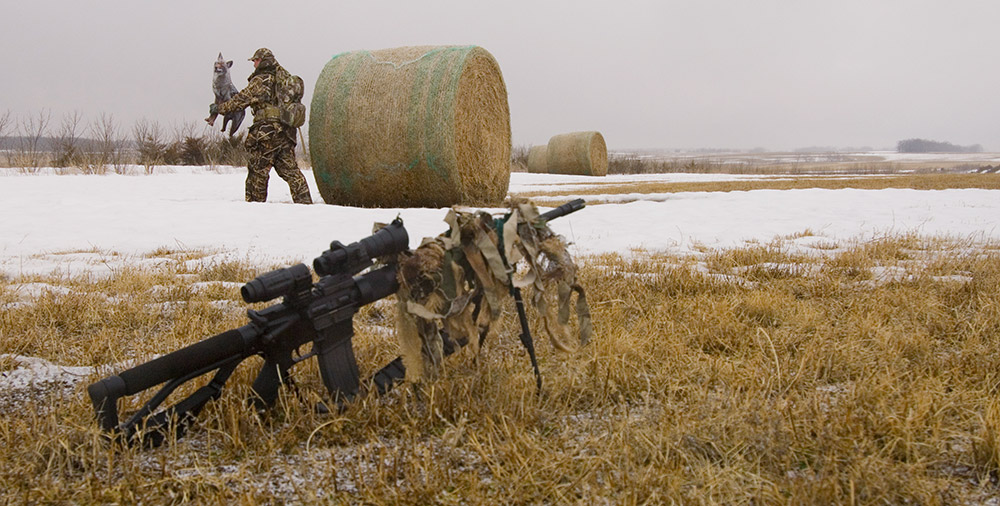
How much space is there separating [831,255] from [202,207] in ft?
21.7

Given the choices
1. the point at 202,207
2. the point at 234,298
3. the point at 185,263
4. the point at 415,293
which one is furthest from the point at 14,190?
the point at 415,293

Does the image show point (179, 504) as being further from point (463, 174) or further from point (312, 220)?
point (463, 174)

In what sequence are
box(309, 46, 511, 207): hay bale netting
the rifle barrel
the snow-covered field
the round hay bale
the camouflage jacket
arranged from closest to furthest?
1. the rifle barrel
2. the snow-covered field
3. box(309, 46, 511, 207): hay bale netting
4. the camouflage jacket
5. the round hay bale

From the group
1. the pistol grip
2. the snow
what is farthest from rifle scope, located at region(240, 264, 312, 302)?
the snow

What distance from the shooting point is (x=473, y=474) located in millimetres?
1614

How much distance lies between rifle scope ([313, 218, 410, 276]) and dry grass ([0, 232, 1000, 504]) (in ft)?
1.40

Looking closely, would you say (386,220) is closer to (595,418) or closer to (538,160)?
(595,418)

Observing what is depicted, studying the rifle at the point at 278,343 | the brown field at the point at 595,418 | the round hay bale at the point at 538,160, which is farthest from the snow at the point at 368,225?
the round hay bale at the point at 538,160

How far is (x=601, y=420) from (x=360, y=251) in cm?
87

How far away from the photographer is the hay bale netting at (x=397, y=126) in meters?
8.40

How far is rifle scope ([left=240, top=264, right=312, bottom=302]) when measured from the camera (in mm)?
1705

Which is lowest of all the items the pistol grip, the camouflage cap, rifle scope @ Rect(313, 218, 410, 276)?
the pistol grip

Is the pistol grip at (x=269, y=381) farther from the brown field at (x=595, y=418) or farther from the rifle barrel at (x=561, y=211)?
the rifle barrel at (x=561, y=211)

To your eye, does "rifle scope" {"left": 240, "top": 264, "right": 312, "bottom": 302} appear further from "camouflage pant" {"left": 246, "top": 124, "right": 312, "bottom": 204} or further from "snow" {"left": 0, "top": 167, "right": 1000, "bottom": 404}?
"camouflage pant" {"left": 246, "top": 124, "right": 312, "bottom": 204}
